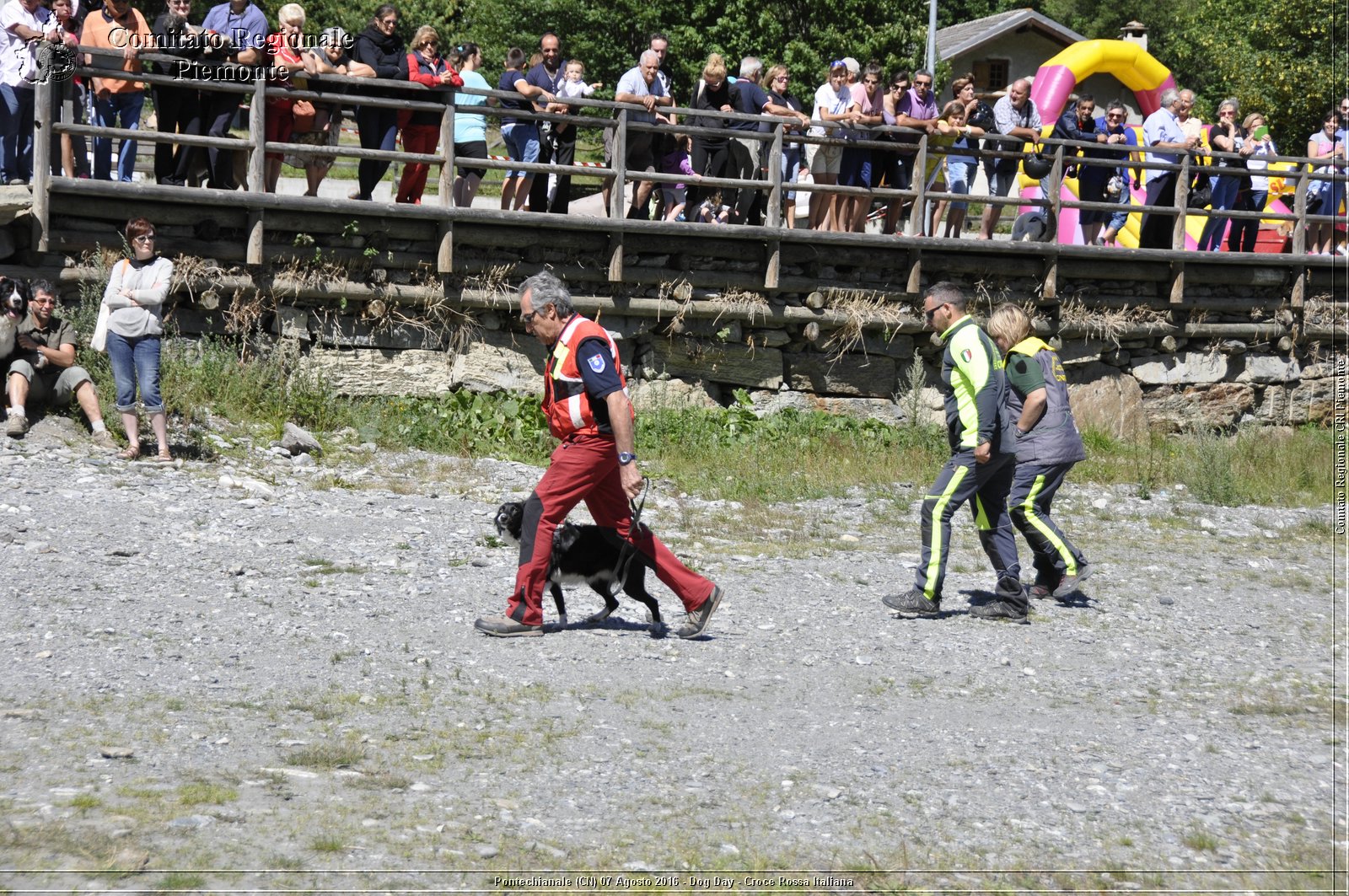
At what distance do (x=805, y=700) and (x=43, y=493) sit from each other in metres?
5.61

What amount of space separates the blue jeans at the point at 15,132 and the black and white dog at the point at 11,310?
1804 mm

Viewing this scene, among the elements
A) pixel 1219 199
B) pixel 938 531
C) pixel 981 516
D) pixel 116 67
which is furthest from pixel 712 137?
pixel 1219 199

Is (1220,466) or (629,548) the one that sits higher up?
(629,548)

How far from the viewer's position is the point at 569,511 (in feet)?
24.9

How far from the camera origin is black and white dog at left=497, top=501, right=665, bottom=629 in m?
7.71

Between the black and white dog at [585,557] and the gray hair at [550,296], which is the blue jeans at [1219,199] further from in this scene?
the gray hair at [550,296]

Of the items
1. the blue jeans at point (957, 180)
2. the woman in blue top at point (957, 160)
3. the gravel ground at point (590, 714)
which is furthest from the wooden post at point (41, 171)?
the blue jeans at point (957, 180)

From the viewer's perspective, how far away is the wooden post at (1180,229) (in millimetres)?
16344

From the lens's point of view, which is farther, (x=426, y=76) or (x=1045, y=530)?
(x=426, y=76)

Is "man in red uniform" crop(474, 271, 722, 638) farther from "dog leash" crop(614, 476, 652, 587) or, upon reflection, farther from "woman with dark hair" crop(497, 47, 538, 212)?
"woman with dark hair" crop(497, 47, 538, 212)

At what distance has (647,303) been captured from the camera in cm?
1404

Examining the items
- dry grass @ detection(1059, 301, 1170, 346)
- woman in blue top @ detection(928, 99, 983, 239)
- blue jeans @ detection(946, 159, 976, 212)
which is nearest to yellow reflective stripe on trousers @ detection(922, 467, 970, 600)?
woman in blue top @ detection(928, 99, 983, 239)

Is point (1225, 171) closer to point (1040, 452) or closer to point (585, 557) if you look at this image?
point (1040, 452)

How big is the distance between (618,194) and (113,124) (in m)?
4.51
